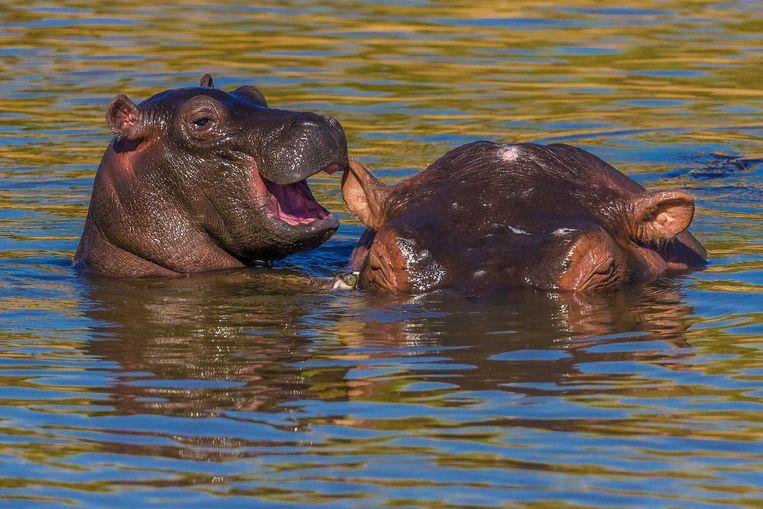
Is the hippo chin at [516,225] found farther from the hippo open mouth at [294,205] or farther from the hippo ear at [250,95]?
the hippo ear at [250,95]

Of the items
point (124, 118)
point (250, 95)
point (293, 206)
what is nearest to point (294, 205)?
point (293, 206)

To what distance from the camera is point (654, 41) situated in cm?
1933

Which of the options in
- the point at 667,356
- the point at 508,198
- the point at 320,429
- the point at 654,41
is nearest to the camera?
the point at 320,429

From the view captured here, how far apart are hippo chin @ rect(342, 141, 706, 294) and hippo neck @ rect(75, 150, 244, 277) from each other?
0.92 meters

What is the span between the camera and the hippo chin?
27.0 ft

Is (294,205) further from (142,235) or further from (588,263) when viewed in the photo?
(588,263)

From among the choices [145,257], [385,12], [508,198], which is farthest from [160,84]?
[508,198]

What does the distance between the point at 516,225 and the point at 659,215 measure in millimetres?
933

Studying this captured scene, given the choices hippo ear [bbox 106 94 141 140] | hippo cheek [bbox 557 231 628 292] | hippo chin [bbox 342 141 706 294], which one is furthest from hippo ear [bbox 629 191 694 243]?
hippo ear [bbox 106 94 141 140]

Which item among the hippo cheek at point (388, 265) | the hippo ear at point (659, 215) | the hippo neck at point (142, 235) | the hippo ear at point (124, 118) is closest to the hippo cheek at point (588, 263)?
the hippo ear at point (659, 215)

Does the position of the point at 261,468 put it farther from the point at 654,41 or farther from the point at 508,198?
the point at 654,41

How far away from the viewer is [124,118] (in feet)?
31.4

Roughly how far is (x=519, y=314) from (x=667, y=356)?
0.93 m

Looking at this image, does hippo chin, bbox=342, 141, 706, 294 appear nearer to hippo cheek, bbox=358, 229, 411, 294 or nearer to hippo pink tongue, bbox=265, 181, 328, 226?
hippo cheek, bbox=358, 229, 411, 294
